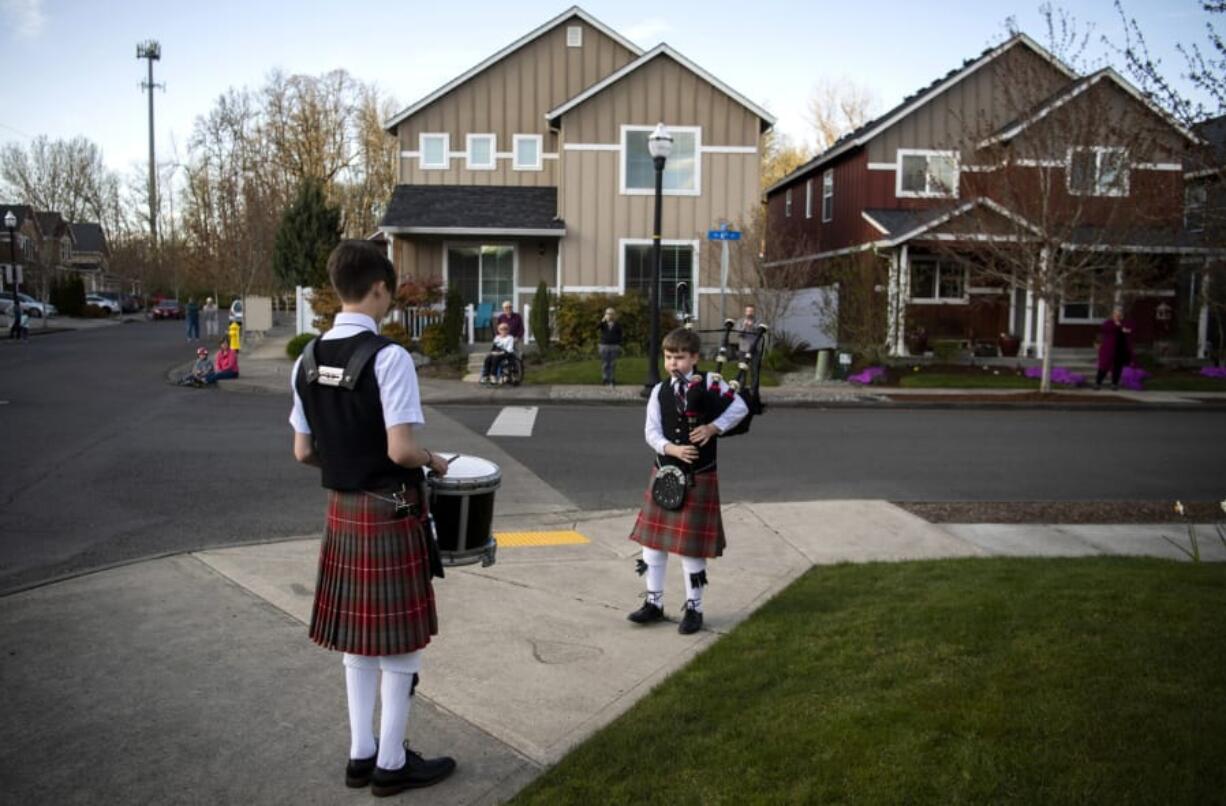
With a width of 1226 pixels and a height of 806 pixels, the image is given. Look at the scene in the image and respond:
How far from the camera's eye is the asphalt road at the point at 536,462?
332 inches

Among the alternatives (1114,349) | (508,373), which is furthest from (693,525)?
(1114,349)

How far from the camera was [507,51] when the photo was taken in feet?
98.0

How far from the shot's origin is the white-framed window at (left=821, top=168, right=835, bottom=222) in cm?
3150

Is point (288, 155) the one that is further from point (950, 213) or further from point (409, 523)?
point (409, 523)

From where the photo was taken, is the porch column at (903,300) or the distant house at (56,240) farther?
the distant house at (56,240)

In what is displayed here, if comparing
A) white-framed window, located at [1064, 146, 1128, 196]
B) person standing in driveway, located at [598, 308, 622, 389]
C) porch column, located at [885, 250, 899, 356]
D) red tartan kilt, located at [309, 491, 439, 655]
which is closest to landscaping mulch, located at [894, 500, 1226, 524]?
red tartan kilt, located at [309, 491, 439, 655]

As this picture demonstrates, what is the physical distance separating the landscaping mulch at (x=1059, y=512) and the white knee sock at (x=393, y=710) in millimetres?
6184

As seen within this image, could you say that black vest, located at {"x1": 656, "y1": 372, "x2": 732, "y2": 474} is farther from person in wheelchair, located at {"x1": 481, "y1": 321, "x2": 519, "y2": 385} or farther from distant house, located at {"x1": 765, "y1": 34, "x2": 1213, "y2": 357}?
person in wheelchair, located at {"x1": 481, "y1": 321, "x2": 519, "y2": 385}

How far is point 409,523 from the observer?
3.82 m

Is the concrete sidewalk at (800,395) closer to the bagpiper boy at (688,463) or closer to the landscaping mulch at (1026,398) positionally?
the landscaping mulch at (1026,398)

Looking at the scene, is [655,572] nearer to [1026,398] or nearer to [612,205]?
[1026,398]

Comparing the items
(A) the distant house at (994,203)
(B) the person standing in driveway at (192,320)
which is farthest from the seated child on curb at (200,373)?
(B) the person standing in driveway at (192,320)

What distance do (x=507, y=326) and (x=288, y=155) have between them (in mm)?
43443

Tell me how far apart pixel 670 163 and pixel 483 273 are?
20.3 ft
